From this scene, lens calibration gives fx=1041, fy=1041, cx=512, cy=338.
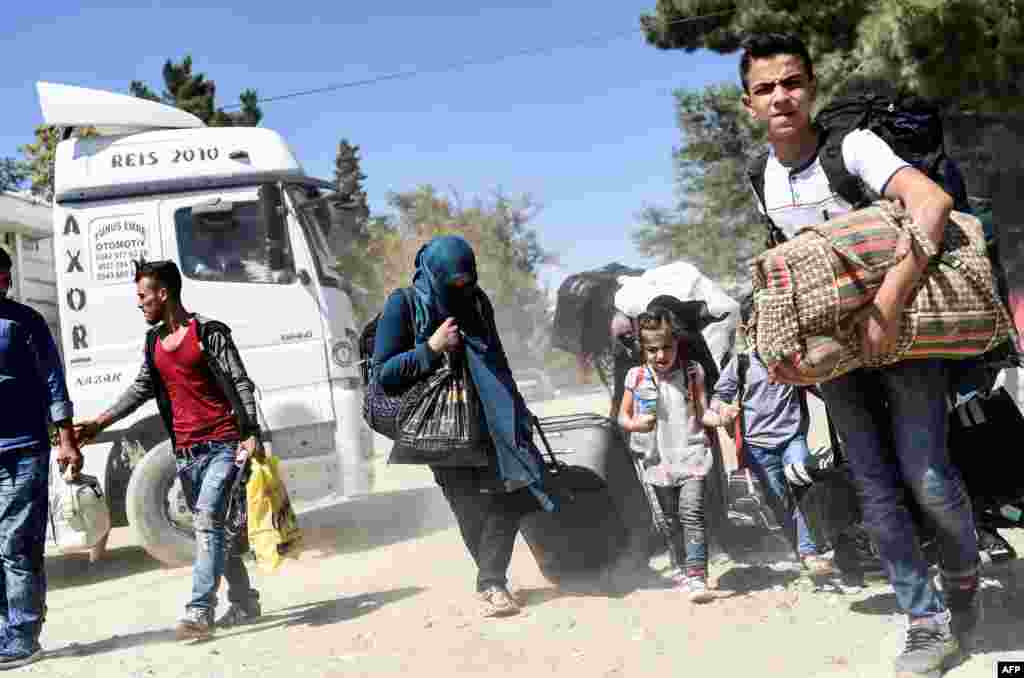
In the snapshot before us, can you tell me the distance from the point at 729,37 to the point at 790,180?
17.0m

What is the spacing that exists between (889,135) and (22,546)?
4339 mm

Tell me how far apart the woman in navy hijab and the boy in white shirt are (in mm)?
1730

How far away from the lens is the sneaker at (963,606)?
10.8ft

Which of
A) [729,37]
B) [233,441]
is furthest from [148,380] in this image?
[729,37]

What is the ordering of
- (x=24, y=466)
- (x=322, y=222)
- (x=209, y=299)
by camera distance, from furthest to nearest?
(x=322, y=222) → (x=209, y=299) → (x=24, y=466)

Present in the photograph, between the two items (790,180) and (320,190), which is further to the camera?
(320,190)

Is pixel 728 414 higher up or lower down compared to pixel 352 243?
lower down

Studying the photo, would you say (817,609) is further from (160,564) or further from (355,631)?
(160,564)

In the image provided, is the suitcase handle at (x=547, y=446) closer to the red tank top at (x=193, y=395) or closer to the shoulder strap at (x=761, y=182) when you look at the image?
the red tank top at (x=193, y=395)

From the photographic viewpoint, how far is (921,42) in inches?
523

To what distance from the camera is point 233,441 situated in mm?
5359

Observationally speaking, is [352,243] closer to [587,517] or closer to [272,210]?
[272,210]

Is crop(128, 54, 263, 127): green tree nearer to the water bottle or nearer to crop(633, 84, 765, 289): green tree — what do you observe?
crop(633, 84, 765, 289): green tree

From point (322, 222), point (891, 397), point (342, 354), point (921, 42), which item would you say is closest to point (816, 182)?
point (891, 397)
